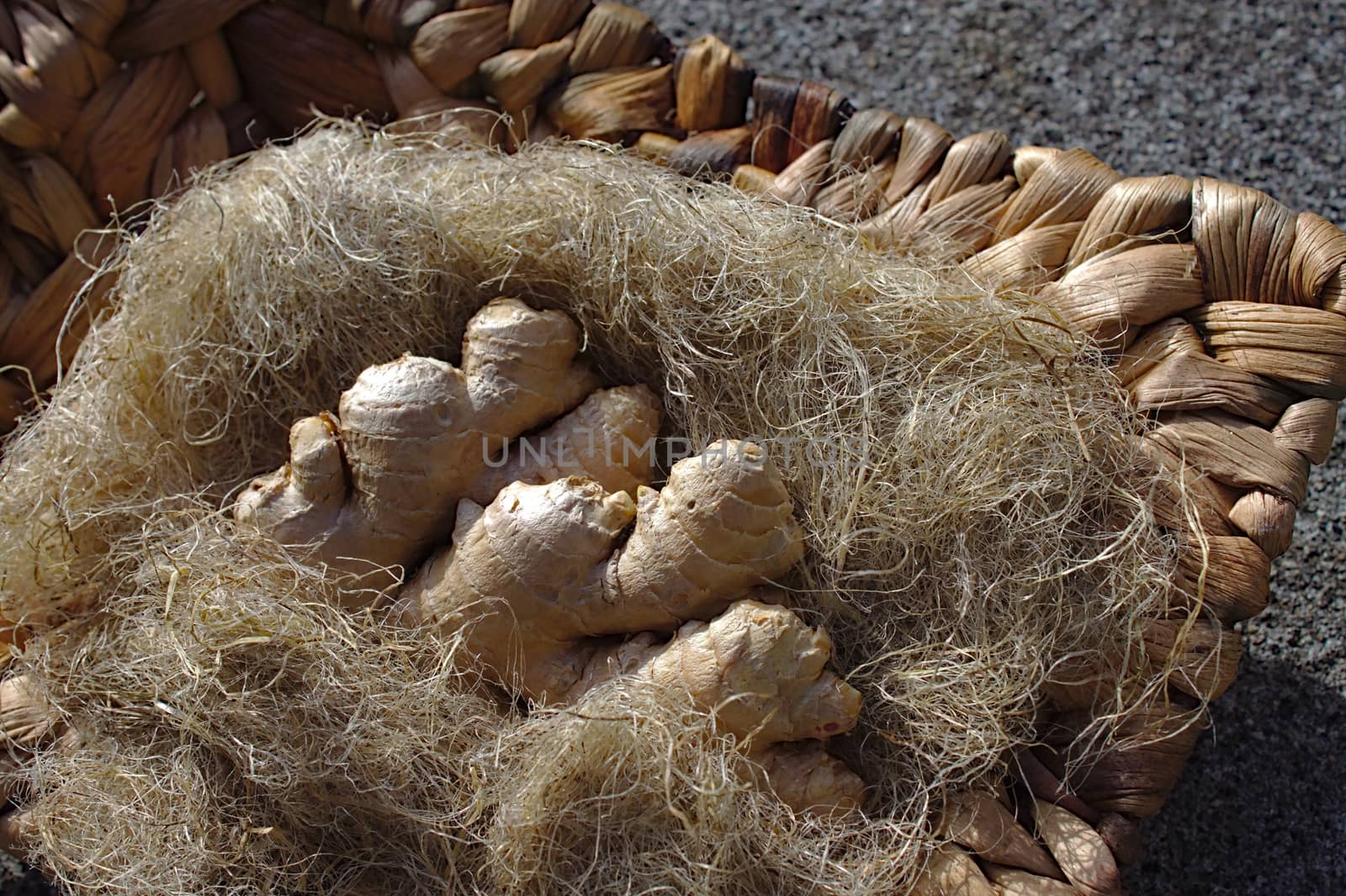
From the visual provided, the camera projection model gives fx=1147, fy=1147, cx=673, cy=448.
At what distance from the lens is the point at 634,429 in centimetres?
149

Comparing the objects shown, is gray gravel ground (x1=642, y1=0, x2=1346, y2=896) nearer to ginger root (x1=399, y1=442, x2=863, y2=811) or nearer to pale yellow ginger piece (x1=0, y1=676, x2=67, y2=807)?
ginger root (x1=399, y1=442, x2=863, y2=811)

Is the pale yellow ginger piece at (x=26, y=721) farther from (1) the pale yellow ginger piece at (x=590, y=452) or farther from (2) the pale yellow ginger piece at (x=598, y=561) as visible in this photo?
(1) the pale yellow ginger piece at (x=590, y=452)

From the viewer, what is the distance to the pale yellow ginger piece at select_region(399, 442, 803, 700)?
133 centimetres

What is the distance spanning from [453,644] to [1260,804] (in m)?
1.20

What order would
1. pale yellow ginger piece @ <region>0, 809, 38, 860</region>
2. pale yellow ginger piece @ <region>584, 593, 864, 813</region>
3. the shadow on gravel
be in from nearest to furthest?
pale yellow ginger piece @ <region>584, 593, 864, 813</region> → pale yellow ginger piece @ <region>0, 809, 38, 860</region> → the shadow on gravel

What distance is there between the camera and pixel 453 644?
1.39 meters

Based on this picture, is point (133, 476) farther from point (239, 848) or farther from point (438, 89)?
point (438, 89)

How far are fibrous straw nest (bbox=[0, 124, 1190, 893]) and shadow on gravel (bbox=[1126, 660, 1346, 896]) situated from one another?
0.46 metres

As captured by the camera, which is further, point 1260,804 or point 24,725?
point 1260,804

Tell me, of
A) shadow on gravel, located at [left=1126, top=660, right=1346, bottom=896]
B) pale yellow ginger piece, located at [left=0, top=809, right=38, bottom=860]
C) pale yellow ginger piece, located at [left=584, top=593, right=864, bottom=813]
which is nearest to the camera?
pale yellow ginger piece, located at [left=584, top=593, right=864, bottom=813]

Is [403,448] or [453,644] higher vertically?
[403,448]

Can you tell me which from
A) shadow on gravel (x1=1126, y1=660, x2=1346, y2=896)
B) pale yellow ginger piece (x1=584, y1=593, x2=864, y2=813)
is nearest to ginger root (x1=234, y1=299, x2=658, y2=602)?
pale yellow ginger piece (x1=584, y1=593, x2=864, y2=813)

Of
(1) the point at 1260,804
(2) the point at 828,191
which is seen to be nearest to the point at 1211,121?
(2) the point at 828,191

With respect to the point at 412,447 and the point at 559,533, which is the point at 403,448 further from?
the point at 559,533
